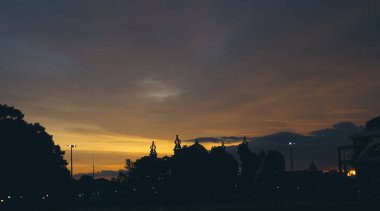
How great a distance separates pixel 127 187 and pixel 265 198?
238 feet

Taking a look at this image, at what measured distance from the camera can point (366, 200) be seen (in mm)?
64750

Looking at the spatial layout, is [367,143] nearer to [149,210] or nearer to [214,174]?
[214,174]

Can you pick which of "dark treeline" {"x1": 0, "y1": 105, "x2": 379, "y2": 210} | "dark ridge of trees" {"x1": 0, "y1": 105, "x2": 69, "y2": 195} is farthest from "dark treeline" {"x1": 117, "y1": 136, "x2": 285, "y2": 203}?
"dark ridge of trees" {"x1": 0, "y1": 105, "x2": 69, "y2": 195}

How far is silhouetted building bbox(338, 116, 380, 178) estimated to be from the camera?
→ 93375mm

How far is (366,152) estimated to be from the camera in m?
96.3

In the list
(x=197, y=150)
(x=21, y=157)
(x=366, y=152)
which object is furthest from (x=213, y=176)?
(x=21, y=157)

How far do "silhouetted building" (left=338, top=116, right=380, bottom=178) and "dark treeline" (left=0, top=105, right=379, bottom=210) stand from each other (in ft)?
13.4

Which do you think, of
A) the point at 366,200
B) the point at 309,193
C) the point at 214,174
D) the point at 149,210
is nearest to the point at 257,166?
the point at 214,174

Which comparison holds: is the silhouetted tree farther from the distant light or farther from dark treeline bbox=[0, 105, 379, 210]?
the distant light

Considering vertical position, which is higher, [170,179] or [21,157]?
Result: [21,157]

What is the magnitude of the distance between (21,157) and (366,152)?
69555 millimetres

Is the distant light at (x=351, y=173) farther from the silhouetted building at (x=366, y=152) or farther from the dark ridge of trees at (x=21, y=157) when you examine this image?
the dark ridge of trees at (x=21, y=157)

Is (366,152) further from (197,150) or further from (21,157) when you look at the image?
(21,157)

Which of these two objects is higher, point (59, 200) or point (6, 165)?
point (6, 165)
